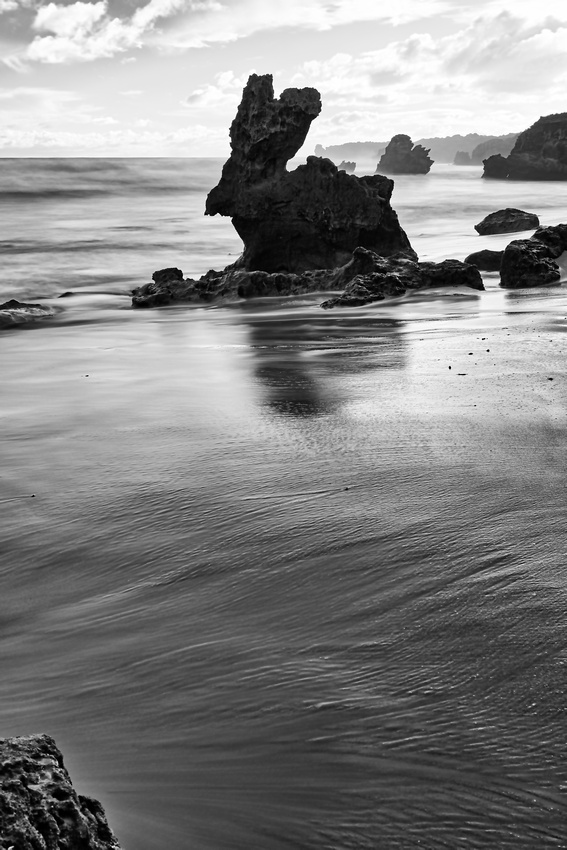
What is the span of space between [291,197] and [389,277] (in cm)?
428

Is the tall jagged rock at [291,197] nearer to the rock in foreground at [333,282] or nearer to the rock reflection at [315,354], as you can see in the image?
the rock in foreground at [333,282]

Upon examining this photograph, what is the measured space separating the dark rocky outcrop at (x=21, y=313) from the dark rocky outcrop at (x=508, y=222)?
16208 mm

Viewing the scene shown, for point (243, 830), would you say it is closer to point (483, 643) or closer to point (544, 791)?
point (544, 791)

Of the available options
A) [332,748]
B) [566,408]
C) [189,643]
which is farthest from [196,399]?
[332,748]

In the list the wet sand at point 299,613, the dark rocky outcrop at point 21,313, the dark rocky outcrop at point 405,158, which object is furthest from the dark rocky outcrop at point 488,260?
the dark rocky outcrop at point 405,158

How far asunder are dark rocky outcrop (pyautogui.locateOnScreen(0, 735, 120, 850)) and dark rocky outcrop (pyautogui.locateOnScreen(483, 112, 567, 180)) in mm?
85572

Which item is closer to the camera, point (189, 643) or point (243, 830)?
point (243, 830)

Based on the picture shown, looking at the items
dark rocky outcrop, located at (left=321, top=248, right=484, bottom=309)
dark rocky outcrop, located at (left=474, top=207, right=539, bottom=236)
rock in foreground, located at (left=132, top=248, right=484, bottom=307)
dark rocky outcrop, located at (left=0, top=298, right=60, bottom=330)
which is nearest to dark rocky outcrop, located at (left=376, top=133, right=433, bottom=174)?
dark rocky outcrop, located at (left=474, top=207, right=539, bottom=236)

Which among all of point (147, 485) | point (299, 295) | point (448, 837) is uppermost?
point (299, 295)

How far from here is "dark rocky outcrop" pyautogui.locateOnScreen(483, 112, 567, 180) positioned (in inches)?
3150

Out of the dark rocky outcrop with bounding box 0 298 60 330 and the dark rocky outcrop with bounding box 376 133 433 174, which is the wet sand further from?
the dark rocky outcrop with bounding box 376 133 433 174

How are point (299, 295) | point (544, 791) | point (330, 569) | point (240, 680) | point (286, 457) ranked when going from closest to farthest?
point (544, 791)
point (240, 680)
point (330, 569)
point (286, 457)
point (299, 295)

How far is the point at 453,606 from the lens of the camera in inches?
117

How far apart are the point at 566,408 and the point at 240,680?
3.92m
